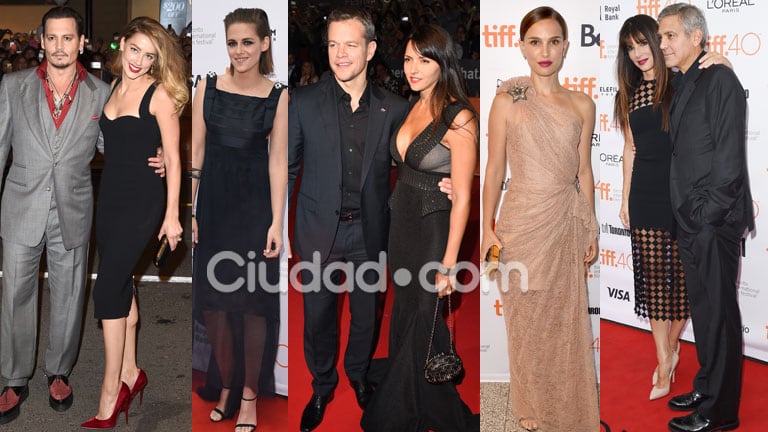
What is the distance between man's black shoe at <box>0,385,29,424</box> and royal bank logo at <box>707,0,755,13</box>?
12.7 ft

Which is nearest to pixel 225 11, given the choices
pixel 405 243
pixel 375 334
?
pixel 405 243

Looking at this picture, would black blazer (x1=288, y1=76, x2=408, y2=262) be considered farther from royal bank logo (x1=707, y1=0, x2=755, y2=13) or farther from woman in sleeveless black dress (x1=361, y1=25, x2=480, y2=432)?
royal bank logo (x1=707, y1=0, x2=755, y2=13)

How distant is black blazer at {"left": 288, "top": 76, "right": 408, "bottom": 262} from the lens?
3.51 m

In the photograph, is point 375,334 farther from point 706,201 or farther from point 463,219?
point 706,201

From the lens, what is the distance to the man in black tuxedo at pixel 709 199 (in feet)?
12.1

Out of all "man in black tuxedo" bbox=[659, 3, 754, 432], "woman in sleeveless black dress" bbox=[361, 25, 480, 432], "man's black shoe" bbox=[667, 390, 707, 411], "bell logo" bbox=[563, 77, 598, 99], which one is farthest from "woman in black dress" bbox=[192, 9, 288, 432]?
"man's black shoe" bbox=[667, 390, 707, 411]

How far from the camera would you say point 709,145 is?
369 cm

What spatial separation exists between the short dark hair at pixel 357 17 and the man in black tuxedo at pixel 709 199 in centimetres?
126

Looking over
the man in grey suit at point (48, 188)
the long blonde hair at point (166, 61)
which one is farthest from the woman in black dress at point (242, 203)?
the man in grey suit at point (48, 188)

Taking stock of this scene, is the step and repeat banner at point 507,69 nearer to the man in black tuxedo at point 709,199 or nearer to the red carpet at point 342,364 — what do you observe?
the red carpet at point 342,364

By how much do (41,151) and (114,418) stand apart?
139cm

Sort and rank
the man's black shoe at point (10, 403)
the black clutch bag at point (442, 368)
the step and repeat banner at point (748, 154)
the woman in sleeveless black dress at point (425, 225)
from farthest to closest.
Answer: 1. the man's black shoe at point (10, 403)
2. the step and repeat banner at point (748, 154)
3. the black clutch bag at point (442, 368)
4. the woman in sleeveless black dress at point (425, 225)

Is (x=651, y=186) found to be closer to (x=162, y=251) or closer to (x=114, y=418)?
(x=162, y=251)

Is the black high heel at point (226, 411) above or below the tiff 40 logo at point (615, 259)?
below
